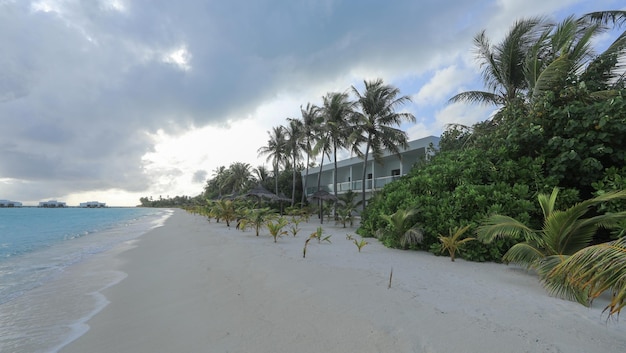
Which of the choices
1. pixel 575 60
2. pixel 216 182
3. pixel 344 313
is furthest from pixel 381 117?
pixel 216 182

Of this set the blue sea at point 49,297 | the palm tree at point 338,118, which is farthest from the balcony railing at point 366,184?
the blue sea at point 49,297

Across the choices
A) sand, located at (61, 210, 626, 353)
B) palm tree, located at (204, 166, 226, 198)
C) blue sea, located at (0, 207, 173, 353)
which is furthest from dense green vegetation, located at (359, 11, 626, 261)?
palm tree, located at (204, 166, 226, 198)

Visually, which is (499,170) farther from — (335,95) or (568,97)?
(335,95)

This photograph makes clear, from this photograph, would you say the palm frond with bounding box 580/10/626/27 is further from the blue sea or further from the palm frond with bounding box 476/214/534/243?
the blue sea

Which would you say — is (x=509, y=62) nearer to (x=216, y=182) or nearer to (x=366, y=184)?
(x=366, y=184)

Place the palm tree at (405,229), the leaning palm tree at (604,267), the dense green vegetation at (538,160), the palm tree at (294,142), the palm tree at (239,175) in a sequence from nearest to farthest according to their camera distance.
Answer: the leaning palm tree at (604,267) → the dense green vegetation at (538,160) → the palm tree at (405,229) → the palm tree at (294,142) → the palm tree at (239,175)

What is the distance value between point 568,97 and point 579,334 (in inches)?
260

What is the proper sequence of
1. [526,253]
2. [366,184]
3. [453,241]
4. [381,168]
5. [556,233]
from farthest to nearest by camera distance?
1. [381,168]
2. [366,184]
3. [453,241]
4. [526,253]
5. [556,233]

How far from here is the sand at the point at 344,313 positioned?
9.14ft

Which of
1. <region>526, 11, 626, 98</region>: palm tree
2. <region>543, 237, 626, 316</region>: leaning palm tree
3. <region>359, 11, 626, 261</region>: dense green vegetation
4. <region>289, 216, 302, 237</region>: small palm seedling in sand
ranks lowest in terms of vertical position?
<region>289, 216, 302, 237</region>: small palm seedling in sand

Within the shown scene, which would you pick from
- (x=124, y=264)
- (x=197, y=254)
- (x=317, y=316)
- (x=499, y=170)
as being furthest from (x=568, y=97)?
(x=124, y=264)

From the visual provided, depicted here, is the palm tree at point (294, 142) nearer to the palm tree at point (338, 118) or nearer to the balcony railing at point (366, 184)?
the balcony railing at point (366, 184)

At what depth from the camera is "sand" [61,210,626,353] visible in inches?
110

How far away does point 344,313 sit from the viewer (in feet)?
11.1
